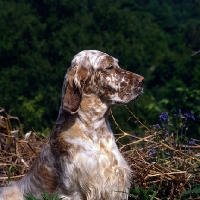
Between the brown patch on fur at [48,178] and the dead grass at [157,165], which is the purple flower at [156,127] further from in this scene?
the brown patch on fur at [48,178]

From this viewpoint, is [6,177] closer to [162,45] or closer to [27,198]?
[27,198]

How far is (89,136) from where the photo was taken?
4188 millimetres

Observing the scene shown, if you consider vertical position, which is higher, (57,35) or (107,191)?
(107,191)

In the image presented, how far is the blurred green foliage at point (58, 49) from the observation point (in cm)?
2986

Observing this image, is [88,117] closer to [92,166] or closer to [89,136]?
[89,136]

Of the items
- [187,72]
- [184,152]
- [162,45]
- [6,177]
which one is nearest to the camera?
[184,152]

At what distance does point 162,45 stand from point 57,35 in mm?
11056

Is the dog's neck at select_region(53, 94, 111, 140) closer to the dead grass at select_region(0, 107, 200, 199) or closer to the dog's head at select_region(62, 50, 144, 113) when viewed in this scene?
the dog's head at select_region(62, 50, 144, 113)

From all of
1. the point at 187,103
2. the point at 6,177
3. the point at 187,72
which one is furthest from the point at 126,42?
the point at 6,177

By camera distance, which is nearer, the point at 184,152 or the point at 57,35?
the point at 184,152

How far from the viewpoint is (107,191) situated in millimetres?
4191

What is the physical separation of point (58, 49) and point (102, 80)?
29.5m

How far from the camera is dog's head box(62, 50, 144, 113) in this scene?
4.17 meters

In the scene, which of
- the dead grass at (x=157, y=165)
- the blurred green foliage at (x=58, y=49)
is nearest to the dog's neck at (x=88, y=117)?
the dead grass at (x=157, y=165)
